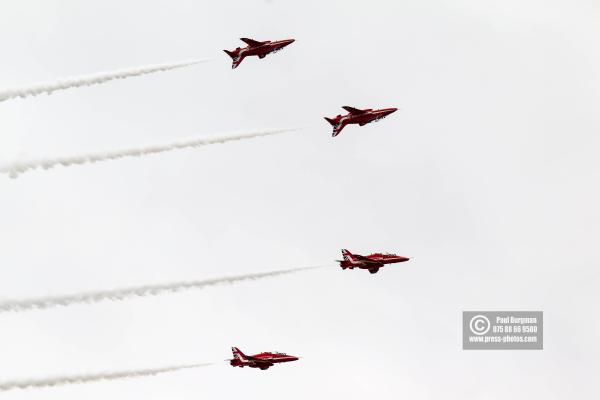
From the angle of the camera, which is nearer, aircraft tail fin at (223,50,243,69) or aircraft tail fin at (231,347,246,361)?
aircraft tail fin at (231,347,246,361)

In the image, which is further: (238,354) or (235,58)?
(235,58)

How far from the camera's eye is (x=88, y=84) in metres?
178

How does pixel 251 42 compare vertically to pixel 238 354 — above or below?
above

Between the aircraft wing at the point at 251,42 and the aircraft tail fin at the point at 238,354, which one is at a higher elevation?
the aircraft wing at the point at 251,42

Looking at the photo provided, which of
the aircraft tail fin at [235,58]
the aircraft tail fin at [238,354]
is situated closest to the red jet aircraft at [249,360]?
the aircraft tail fin at [238,354]

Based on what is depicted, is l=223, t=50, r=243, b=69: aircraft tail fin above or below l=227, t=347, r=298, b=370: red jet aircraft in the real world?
→ above

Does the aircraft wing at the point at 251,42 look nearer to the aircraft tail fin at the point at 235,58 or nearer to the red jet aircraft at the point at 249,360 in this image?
the aircraft tail fin at the point at 235,58

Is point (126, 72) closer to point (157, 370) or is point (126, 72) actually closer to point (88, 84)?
point (88, 84)

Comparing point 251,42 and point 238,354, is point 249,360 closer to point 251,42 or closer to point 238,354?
point 238,354

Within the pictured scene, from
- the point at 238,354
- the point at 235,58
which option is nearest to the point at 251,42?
the point at 235,58

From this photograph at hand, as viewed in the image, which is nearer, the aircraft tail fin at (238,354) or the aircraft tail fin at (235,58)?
the aircraft tail fin at (238,354)

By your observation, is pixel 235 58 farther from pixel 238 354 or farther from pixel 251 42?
pixel 238 354

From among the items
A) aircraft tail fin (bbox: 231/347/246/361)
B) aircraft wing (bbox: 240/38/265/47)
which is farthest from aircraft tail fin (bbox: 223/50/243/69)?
aircraft tail fin (bbox: 231/347/246/361)

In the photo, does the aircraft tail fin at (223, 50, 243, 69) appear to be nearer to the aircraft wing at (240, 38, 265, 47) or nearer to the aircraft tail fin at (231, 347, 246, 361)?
the aircraft wing at (240, 38, 265, 47)
